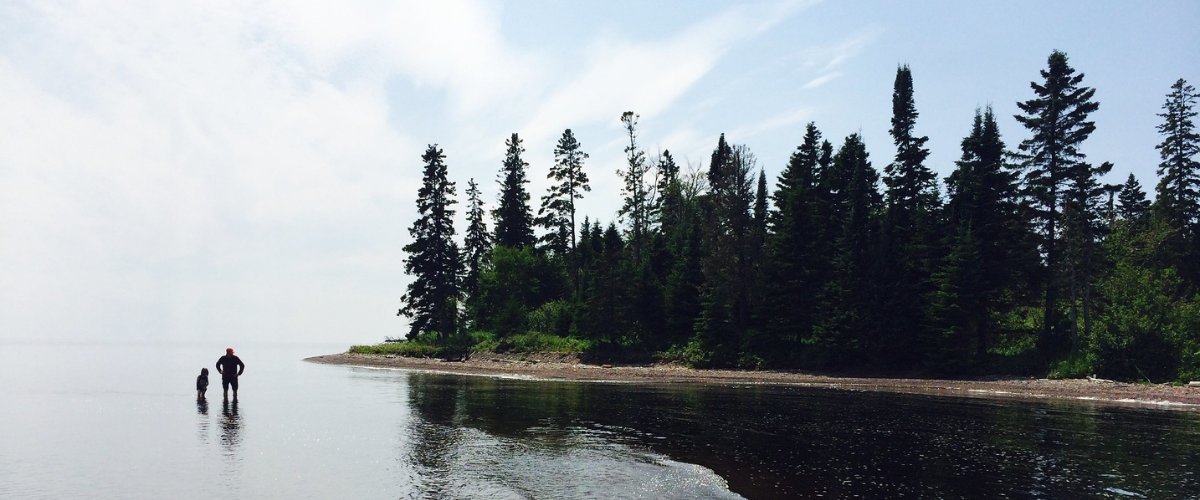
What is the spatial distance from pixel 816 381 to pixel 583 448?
3154 cm

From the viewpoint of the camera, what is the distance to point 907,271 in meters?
52.0

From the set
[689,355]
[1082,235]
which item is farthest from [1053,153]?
[689,355]

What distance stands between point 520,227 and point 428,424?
2878 inches

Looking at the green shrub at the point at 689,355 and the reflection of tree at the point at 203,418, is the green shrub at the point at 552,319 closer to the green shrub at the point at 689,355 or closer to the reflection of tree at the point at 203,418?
the green shrub at the point at 689,355

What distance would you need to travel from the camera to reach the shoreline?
35750mm

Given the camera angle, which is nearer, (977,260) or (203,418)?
(203,418)

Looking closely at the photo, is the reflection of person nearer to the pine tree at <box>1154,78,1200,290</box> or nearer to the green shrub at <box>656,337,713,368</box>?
the green shrub at <box>656,337,713,368</box>

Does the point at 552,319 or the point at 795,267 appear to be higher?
the point at 795,267

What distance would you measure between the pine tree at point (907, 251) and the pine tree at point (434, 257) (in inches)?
1794

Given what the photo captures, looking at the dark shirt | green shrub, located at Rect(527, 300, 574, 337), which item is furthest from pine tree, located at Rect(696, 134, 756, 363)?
the dark shirt

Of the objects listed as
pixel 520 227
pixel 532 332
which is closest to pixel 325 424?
pixel 532 332

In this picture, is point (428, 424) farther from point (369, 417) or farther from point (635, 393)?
point (635, 393)

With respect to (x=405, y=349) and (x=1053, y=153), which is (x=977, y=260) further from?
(x=405, y=349)

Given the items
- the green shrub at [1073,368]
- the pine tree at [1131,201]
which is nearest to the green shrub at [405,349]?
the green shrub at [1073,368]
